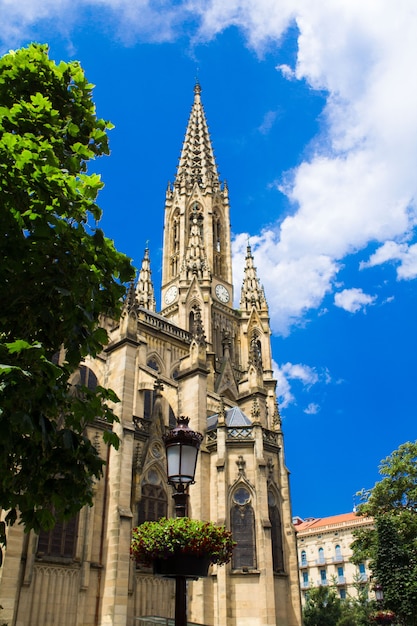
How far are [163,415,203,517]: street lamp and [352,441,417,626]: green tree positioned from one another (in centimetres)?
2427

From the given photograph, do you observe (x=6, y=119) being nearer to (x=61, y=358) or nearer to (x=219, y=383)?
(x=61, y=358)

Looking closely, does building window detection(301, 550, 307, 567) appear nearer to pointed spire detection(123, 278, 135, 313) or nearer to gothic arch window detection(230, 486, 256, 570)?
gothic arch window detection(230, 486, 256, 570)

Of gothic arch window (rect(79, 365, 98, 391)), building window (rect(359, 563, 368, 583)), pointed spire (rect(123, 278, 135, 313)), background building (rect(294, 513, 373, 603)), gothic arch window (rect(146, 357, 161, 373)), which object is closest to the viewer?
pointed spire (rect(123, 278, 135, 313))

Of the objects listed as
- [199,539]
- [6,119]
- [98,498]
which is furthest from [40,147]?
[98,498]

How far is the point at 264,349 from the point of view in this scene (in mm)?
44625

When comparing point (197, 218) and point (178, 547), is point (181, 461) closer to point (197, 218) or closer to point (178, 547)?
point (178, 547)

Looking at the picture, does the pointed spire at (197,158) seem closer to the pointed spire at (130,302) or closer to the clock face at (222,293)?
the clock face at (222,293)

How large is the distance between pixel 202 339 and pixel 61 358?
7.74 metres

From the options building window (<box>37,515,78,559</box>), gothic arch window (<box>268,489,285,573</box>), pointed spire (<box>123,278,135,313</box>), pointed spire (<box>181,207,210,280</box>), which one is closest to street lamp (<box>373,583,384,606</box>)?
gothic arch window (<box>268,489,285,573</box>)

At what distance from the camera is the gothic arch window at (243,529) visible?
24766 mm

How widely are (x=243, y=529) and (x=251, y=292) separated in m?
26.0

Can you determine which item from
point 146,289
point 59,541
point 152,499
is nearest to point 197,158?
point 146,289

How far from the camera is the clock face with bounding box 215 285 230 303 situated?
4713 centimetres

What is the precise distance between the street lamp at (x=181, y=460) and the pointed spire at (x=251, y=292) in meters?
38.5
